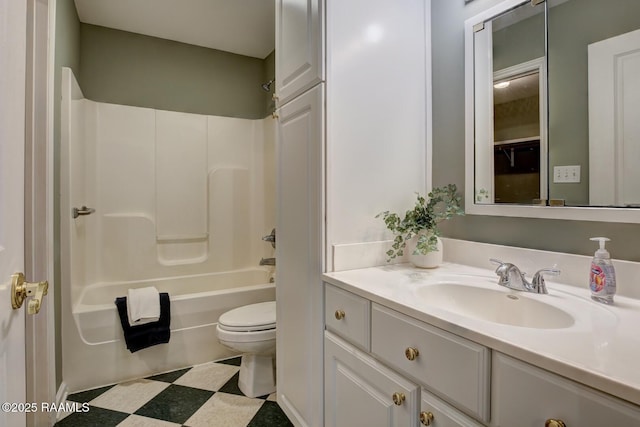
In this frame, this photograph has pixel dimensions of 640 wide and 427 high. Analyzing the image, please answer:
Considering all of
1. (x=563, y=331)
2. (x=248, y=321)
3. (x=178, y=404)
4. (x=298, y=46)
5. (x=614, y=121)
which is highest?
(x=298, y=46)

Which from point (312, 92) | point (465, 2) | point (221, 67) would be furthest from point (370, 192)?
point (221, 67)

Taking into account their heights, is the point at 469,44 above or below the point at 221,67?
below

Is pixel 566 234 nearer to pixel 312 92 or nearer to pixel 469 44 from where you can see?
pixel 469 44

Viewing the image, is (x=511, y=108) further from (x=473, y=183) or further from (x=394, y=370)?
(x=394, y=370)

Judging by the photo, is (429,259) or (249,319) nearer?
(429,259)

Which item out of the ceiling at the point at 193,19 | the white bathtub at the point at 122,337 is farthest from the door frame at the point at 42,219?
the ceiling at the point at 193,19

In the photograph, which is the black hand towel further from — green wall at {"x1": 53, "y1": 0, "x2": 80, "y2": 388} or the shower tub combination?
green wall at {"x1": 53, "y1": 0, "x2": 80, "y2": 388}

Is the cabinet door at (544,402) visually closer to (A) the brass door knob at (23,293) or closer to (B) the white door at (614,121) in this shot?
(B) the white door at (614,121)

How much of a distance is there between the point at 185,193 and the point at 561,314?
280 cm

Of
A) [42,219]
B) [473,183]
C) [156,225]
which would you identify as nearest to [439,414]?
[473,183]

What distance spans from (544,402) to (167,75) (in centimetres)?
325

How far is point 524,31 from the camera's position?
1268 millimetres

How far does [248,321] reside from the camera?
77.3 inches

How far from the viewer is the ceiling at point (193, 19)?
233 centimetres
